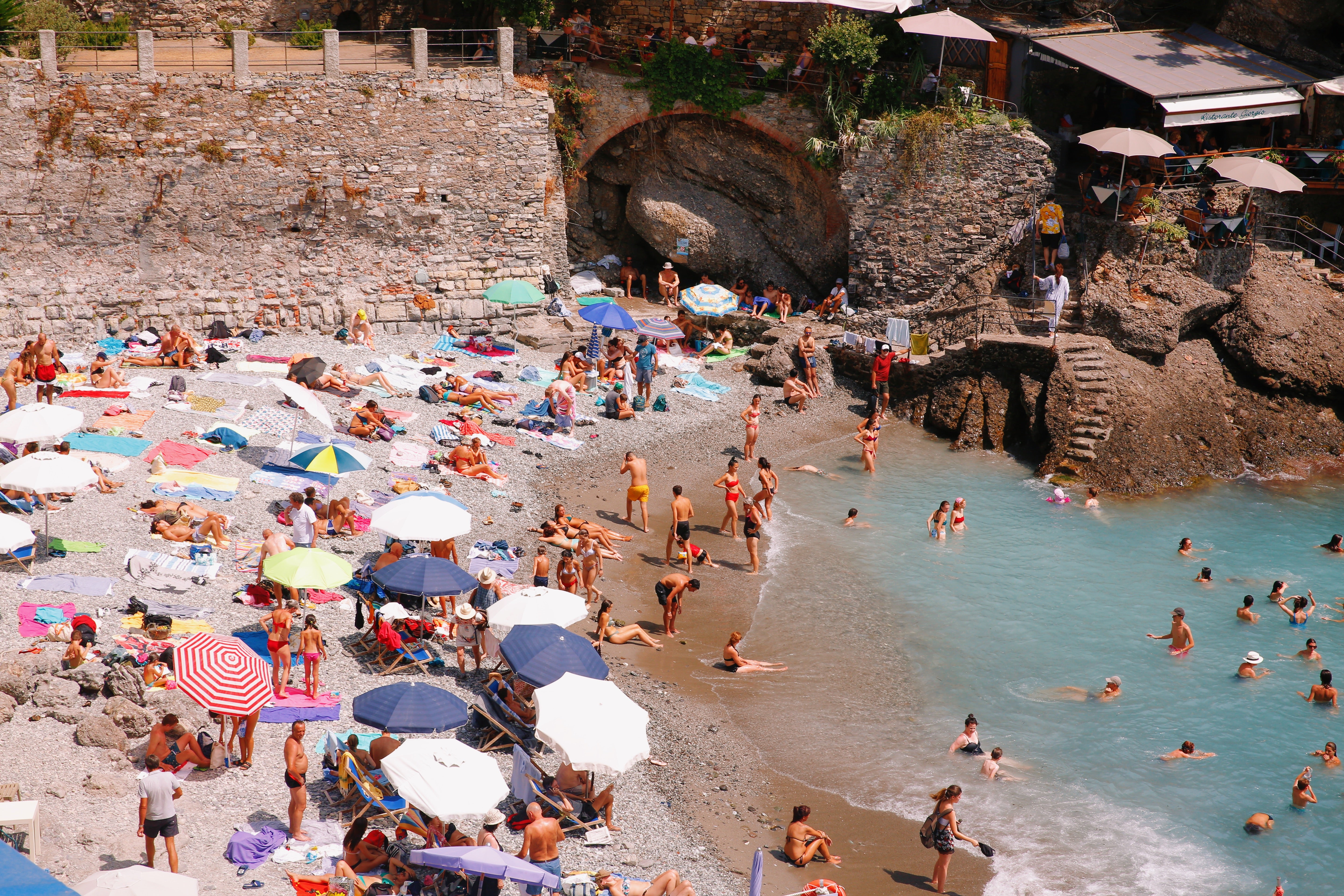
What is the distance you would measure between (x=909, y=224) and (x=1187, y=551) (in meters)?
8.69

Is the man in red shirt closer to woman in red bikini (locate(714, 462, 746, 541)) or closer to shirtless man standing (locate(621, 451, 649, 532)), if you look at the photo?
woman in red bikini (locate(714, 462, 746, 541))

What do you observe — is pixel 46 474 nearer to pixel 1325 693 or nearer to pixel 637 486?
pixel 637 486

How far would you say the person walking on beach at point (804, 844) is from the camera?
10.5 meters

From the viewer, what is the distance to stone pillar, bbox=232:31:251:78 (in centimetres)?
2020

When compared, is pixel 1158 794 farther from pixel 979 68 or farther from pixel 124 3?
pixel 124 3

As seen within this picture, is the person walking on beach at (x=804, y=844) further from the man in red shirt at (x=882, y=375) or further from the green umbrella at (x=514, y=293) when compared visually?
the green umbrella at (x=514, y=293)

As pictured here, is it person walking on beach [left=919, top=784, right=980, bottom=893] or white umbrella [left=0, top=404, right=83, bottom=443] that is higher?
white umbrella [left=0, top=404, right=83, bottom=443]

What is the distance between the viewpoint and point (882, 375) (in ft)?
70.4

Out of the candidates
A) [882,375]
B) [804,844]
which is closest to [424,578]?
[804,844]

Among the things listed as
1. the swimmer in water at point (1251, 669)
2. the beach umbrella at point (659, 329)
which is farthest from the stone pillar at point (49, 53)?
the swimmer in water at point (1251, 669)

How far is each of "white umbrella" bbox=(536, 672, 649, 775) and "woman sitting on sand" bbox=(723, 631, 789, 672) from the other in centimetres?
292

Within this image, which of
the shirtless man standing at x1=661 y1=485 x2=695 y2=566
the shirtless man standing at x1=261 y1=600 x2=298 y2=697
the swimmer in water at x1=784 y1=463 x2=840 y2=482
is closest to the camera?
the shirtless man standing at x1=261 y1=600 x2=298 y2=697

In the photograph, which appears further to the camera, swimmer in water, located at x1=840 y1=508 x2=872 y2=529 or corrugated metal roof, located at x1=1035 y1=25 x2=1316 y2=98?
corrugated metal roof, located at x1=1035 y1=25 x2=1316 y2=98

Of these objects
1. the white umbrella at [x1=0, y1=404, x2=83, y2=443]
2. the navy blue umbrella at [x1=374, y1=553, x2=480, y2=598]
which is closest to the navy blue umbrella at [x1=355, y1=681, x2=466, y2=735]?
the navy blue umbrella at [x1=374, y1=553, x2=480, y2=598]
